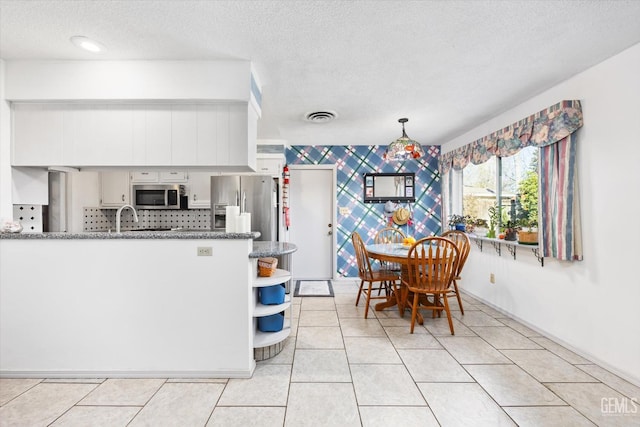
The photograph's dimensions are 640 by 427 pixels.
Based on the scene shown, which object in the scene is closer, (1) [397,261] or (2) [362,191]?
(1) [397,261]

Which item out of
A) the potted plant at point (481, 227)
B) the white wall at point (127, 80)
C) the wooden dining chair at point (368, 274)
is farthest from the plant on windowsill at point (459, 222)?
the white wall at point (127, 80)

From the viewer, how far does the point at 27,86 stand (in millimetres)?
2201

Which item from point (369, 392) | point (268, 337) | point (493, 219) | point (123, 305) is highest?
point (493, 219)

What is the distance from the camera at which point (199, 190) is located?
418 centimetres

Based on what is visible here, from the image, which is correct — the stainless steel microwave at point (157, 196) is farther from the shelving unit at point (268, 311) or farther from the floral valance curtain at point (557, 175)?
the floral valance curtain at point (557, 175)

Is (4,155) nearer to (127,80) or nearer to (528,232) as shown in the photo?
(127,80)

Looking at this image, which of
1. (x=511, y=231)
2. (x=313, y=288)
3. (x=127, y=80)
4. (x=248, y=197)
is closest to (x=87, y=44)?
(x=127, y=80)

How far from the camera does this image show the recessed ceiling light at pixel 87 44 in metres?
1.92

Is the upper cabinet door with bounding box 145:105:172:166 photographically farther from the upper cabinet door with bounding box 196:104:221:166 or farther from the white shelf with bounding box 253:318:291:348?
the white shelf with bounding box 253:318:291:348

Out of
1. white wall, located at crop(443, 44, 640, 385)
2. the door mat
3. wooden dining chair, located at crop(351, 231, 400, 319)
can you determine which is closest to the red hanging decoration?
the door mat

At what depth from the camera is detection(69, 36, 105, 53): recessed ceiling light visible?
1.92 meters

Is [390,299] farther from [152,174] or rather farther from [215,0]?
[152,174]

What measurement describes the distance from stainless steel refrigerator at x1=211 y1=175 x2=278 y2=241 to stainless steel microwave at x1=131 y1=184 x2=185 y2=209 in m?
0.62

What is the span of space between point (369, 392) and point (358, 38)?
90.7 inches
